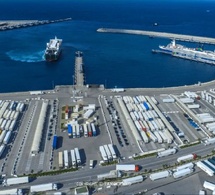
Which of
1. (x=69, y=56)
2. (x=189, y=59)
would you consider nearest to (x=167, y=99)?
(x=189, y=59)

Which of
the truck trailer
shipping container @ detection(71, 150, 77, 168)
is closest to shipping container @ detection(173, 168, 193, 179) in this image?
the truck trailer

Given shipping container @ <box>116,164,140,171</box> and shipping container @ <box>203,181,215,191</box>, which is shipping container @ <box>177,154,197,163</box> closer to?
shipping container @ <box>203,181,215,191</box>

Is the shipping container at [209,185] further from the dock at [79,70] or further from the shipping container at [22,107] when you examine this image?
the dock at [79,70]

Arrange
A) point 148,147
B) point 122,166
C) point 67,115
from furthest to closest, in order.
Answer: point 67,115 < point 148,147 < point 122,166

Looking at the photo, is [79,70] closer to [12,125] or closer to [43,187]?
[12,125]

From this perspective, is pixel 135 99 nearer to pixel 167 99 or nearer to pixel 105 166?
pixel 167 99

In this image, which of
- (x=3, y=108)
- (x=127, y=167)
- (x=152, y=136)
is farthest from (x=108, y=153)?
(x=3, y=108)
